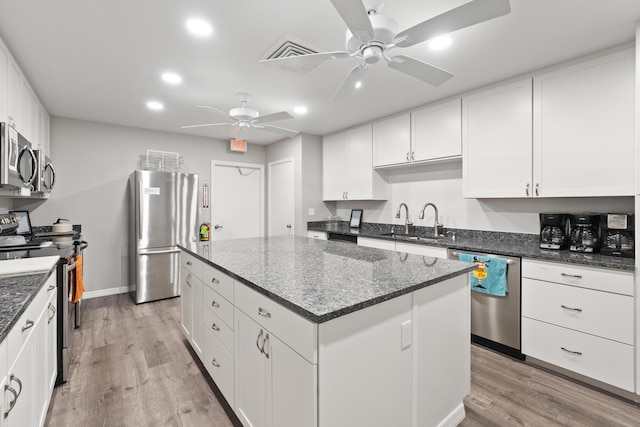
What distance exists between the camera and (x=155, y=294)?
3904 millimetres

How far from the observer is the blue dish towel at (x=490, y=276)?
2.44 m

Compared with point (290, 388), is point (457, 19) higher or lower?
higher

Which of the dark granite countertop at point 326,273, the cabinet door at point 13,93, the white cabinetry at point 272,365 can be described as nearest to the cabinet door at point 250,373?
the white cabinetry at point 272,365

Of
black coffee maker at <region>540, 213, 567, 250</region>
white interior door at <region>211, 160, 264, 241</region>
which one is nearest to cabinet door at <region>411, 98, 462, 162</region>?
black coffee maker at <region>540, 213, 567, 250</region>

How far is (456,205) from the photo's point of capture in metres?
3.46

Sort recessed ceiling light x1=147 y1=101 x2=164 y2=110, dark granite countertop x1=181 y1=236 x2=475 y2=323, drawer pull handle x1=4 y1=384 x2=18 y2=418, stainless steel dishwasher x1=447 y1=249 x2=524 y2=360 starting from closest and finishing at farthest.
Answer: drawer pull handle x1=4 y1=384 x2=18 y2=418 → dark granite countertop x1=181 y1=236 x2=475 y2=323 → stainless steel dishwasher x1=447 y1=249 x2=524 y2=360 → recessed ceiling light x1=147 y1=101 x2=164 y2=110

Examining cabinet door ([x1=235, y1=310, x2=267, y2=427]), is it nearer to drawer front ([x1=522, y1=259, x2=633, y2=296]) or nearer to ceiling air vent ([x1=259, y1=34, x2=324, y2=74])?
ceiling air vent ([x1=259, y1=34, x2=324, y2=74])

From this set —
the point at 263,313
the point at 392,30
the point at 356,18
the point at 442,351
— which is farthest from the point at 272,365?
the point at 392,30

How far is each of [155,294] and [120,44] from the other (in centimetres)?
295

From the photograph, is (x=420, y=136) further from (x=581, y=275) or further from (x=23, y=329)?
(x=23, y=329)

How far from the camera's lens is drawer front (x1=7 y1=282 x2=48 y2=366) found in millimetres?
1054

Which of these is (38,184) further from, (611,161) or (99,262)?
(611,161)

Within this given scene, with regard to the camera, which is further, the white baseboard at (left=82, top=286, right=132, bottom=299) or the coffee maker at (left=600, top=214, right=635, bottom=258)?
the white baseboard at (left=82, top=286, right=132, bottom=299)

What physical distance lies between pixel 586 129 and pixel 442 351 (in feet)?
6.82
